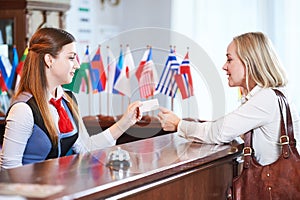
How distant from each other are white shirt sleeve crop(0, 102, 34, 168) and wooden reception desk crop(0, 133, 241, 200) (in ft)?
1.13

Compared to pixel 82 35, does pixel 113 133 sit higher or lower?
lower

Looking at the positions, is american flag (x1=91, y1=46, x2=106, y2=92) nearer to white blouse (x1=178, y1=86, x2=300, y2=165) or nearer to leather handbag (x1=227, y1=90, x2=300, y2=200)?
white blouse (x1=178, y1=86, x2=300, y2=165)

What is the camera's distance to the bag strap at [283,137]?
7.76 feet

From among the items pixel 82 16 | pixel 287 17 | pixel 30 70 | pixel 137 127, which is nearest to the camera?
pixel 30 70

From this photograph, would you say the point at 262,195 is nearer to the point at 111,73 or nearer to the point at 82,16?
the point at 111,73

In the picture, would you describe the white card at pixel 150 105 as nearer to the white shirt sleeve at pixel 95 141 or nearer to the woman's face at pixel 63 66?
the white shirt sleeve at pixel 95 141

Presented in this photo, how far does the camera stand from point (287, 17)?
523cm

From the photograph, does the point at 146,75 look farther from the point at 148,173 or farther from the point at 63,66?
the point at 148,173

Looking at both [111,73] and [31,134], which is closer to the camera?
[31,134]

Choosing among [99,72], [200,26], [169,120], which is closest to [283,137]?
[169,120]

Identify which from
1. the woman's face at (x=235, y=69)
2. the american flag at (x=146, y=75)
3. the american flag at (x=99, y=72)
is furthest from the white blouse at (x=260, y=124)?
the american flag at (x=99, y=72)

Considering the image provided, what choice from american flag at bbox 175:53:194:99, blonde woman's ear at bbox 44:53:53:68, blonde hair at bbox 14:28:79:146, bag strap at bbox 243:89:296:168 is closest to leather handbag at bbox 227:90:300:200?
bag strap at bbox 243:89:296:168

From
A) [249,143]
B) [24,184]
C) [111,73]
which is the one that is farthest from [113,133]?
[111,73]

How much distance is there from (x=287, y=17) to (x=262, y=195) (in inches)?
124
